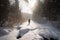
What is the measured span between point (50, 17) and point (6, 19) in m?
3.62

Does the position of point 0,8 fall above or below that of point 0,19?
above

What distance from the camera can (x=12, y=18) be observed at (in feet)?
37.0

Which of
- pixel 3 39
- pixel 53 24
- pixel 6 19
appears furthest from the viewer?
pixel 53 24

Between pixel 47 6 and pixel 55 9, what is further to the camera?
pixel 47 6

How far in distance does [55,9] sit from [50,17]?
3.30 ft

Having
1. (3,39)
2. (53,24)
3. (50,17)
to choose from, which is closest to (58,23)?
(53,24)

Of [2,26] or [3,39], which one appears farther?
[2,26]

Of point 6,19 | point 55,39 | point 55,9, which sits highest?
point 55,9

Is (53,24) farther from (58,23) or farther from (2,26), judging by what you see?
(2,26)

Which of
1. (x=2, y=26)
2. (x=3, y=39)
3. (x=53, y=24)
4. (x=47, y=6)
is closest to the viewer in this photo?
(x=3, y=39)

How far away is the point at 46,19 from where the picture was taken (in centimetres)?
1225

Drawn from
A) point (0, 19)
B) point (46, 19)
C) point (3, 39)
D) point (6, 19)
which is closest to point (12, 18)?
point (6, 19)

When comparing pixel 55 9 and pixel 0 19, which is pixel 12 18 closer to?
pixel 0 19

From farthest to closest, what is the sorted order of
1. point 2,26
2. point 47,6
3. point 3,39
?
point 47,6
point 2,26
point 3,39
